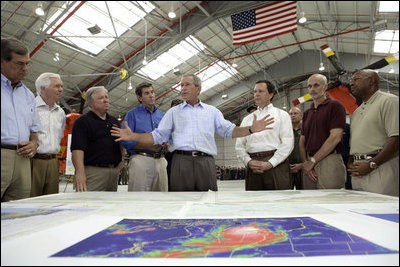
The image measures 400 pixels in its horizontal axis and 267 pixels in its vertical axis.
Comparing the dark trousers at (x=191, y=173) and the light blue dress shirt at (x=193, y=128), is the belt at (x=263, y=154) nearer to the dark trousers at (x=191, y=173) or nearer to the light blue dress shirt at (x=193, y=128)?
the light blue dress shirt at (x=193, y=128)

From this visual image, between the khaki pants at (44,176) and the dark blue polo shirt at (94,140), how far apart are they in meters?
0.22

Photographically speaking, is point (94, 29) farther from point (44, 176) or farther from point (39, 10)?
point (44, 176)

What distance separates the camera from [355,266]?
0.30 m

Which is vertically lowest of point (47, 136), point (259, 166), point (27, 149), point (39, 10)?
point (259, 166)

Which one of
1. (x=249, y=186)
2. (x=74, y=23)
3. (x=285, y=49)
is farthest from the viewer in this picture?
(x=249, y=186)

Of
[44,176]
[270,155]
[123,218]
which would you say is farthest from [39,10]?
[270,155]

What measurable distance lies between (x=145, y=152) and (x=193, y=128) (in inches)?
20.1

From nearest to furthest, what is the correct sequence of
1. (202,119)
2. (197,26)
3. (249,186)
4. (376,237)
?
(376,237)
(197,26)
(202,119)
(249,186)

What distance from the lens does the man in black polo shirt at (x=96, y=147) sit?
5.30 ft

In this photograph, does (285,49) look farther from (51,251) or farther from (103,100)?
(51,251)

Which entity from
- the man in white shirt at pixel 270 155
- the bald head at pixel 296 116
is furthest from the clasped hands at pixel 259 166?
the bald head at pixel 296 116

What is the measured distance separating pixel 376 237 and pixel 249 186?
1.41 meters

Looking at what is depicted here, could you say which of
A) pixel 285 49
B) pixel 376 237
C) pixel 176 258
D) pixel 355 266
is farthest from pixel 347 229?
pixel 285 49

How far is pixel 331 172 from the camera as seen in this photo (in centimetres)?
160
